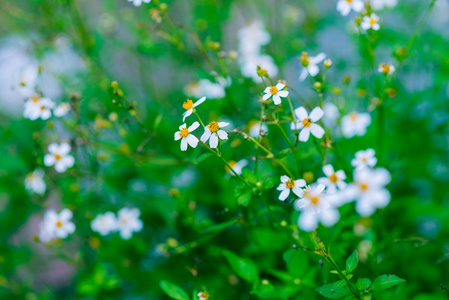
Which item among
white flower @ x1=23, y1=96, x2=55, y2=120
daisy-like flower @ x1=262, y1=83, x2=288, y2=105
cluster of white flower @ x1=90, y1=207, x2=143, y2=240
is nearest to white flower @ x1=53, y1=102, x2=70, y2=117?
white flower @ x1=23, y1=96, x2=55, y2=120

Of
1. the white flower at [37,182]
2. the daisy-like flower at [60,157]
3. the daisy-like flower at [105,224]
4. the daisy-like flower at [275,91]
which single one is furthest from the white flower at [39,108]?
the daisy-like flower at [275,91]

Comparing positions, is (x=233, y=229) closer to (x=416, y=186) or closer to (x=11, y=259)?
(x=416, y=186)

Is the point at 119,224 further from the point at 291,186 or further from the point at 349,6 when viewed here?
the point at 349,6

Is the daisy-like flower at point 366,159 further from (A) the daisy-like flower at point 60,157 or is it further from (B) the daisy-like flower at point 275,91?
(A) the daisy-like flower at point 60,157

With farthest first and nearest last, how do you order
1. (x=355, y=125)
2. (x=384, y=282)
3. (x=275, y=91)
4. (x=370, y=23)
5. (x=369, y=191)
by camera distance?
(x=355, y=125), (x=370, y=23), (x=275, y=91), (x=384, y=282), (x=369, y=191)

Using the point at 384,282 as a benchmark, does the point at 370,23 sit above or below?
above

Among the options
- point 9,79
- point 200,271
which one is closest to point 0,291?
point 200,271

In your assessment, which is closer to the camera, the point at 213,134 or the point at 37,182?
the point at 213,134

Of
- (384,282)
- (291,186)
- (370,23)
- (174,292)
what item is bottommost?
(174,292)

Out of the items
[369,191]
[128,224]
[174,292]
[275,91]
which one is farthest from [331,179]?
[128,224]

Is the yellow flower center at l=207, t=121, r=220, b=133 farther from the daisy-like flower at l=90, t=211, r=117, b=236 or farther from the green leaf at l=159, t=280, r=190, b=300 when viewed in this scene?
the daisy-like flower at l=90, t=211, r=117, b=236
